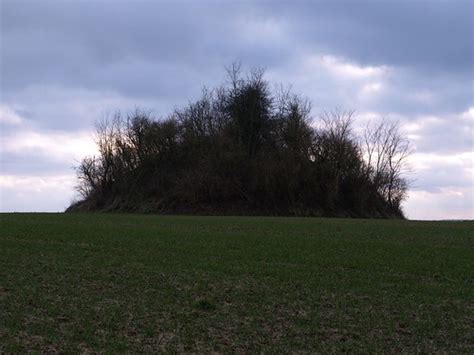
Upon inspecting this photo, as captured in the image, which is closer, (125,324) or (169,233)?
(125,324)

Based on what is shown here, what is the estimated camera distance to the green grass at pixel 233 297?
1098 centimetres

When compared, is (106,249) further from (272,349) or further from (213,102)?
(213,102)

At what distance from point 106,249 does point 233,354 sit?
48.4ft

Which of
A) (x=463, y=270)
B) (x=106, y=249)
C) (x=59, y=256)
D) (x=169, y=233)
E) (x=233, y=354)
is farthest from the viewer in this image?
(x=169, y=233)

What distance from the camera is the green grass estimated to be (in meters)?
11.0

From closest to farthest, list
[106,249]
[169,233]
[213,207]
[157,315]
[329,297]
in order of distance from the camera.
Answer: [157,315], [329,297], [106,249], [169,233], [213,207]

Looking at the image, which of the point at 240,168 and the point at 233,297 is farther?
the point at 240,168

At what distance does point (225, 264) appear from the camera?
2019 cm

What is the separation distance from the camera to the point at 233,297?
48.2ft

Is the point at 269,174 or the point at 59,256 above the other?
the point at 269,174

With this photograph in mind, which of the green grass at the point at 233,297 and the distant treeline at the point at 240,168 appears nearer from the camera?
the green grass at the point at 233,297

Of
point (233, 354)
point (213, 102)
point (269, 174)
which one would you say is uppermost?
point (213, 102)

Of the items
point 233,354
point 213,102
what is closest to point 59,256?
point 233,354

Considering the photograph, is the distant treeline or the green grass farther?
the distant treeline
